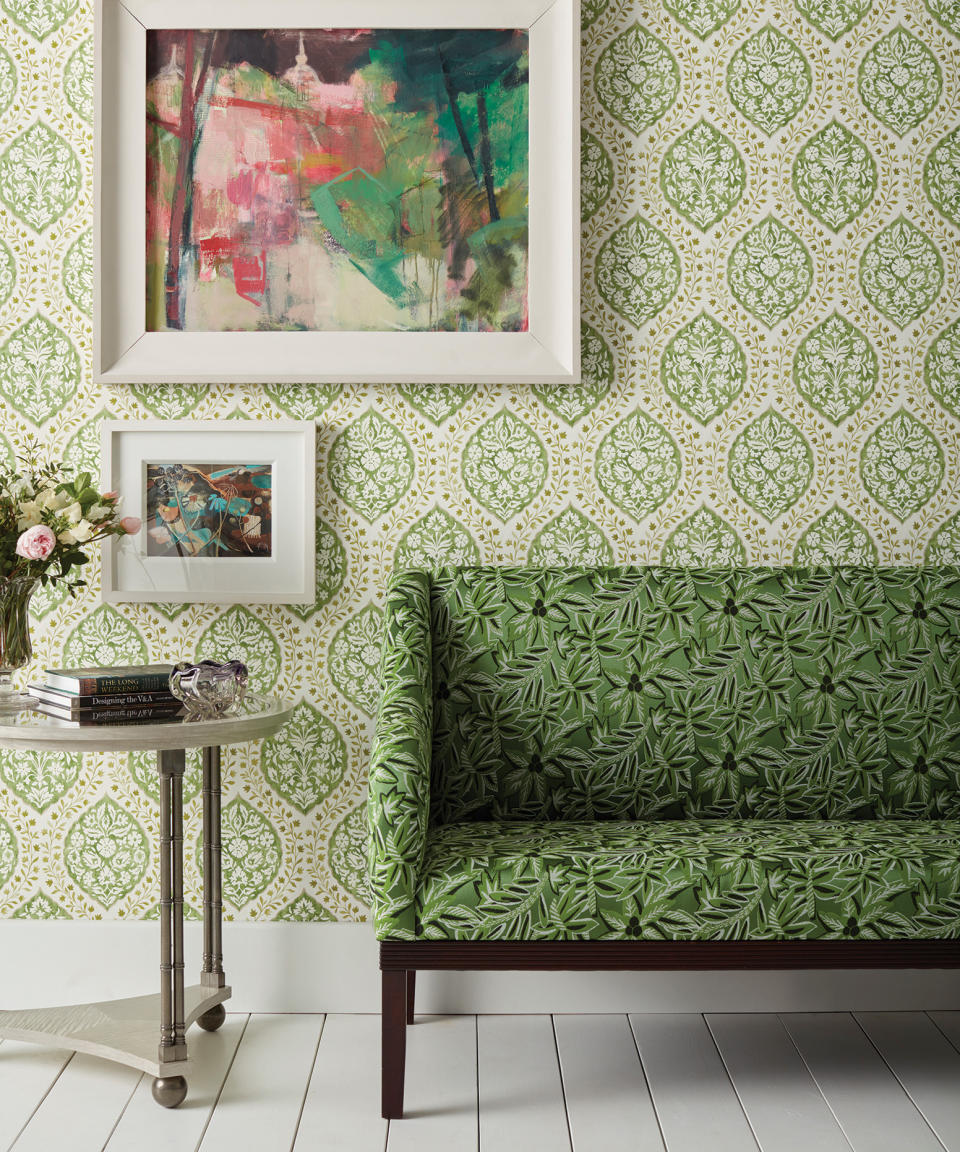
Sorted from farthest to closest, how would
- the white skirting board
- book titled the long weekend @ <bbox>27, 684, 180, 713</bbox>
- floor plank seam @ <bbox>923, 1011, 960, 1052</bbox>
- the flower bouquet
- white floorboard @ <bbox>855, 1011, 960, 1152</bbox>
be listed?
the white skirting board < floor plank seam @ <bbox>923, 1011, 960, 1052</bbox> < the flower bouquet < book titled the long weekend @ <bbox>27, 684, 180, 713</bbox> < white floorboard @ <bbox>855, 1011, 960, 1152</bbox>

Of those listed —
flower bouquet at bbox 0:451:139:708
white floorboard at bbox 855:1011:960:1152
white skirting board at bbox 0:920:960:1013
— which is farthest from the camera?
white skirting board at bbox 0:920:960:1013

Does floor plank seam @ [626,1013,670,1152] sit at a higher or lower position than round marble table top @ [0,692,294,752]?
lower

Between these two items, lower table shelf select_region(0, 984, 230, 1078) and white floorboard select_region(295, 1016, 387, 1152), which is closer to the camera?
white floorboard select_region(295, 1016, 387, 1152)

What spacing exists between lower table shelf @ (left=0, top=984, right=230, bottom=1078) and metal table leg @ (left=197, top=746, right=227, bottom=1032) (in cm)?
3

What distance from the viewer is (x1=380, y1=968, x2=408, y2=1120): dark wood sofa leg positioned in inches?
72.9

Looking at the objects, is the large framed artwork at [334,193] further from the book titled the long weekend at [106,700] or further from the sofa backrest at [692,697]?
the book titled the long weekend at [106,700]

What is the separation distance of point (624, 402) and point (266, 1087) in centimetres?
159

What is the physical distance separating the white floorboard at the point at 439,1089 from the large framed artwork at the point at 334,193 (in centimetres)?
140

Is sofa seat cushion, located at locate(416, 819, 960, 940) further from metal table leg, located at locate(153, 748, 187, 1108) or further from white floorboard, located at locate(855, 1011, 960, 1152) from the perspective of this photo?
metal table leg, located at locate(153, 748, 187, 1108)

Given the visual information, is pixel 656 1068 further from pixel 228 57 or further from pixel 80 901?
pixel 228 57

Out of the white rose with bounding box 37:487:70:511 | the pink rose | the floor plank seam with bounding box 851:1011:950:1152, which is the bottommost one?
the floor plank seam with bounding box 851:1011:950:1152

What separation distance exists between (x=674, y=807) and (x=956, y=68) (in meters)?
1.76

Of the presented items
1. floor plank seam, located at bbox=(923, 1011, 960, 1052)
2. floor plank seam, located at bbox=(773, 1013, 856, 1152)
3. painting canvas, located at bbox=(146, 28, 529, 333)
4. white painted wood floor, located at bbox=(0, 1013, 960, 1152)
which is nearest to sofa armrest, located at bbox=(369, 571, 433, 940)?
white painted wood floor, located at bbox=(0, 1013, 960, 1152)

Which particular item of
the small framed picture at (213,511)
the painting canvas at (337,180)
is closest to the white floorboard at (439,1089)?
the small framed picture at (213,511)
